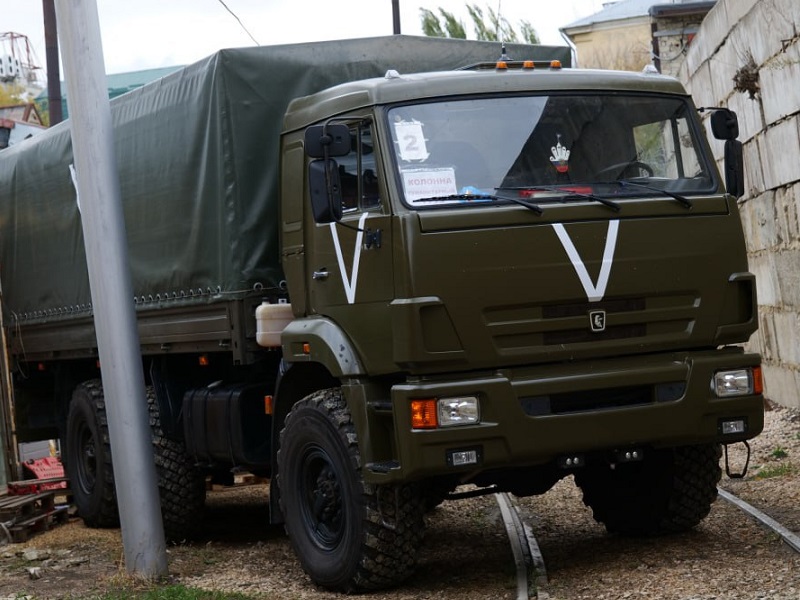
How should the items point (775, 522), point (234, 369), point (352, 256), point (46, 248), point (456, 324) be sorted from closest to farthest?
point (456, 324), point (352, 256), point (775, 522), point (234, 369), point (46, 248)

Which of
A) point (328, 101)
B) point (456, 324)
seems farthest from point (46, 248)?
point (456, 324)

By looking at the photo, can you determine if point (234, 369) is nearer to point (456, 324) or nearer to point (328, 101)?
point (328, 101)

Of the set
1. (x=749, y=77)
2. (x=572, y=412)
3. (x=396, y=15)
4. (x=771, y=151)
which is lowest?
(x=572, y=412)

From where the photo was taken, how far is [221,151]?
348 inches

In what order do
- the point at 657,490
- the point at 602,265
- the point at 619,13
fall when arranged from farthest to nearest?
1. the point at 619,13
2. the point at 657,490
3. the point at 602,265

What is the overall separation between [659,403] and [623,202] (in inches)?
42.9

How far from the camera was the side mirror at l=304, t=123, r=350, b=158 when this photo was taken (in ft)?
23.4

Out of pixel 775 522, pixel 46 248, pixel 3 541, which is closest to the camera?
pixel 775 522

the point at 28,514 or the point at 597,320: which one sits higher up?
the point at 597,320

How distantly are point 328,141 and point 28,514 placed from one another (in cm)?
601

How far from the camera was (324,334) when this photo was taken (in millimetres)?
7652

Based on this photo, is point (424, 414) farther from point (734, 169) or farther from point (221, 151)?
point (221, 151)

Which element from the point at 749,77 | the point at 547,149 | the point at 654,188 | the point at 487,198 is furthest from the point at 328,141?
Result: the point at 749,77

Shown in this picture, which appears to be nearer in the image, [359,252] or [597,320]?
[597,320]
